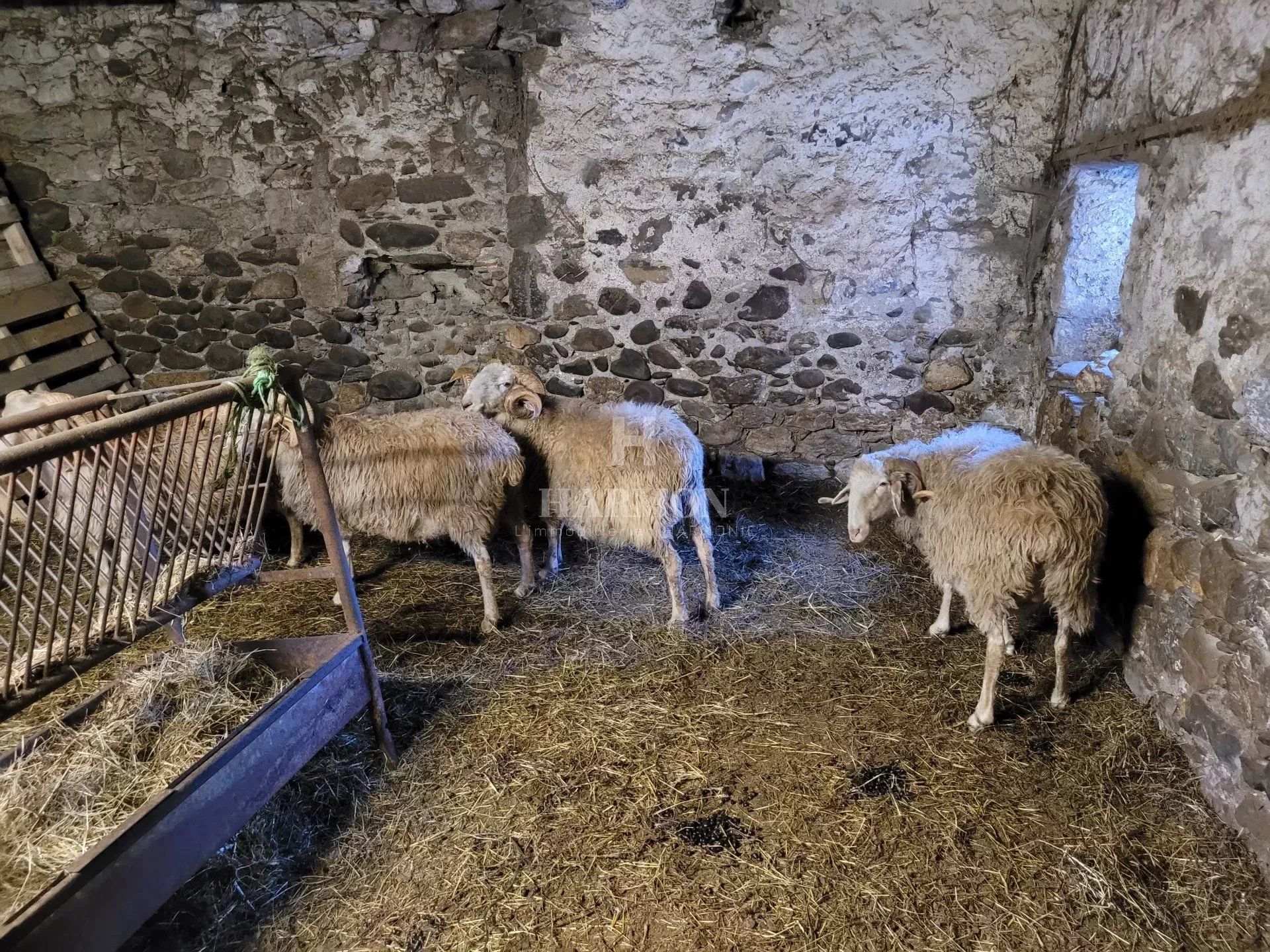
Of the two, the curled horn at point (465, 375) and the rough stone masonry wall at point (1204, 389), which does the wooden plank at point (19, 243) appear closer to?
the curled horn at point (465, 375)

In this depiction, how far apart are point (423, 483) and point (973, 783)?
2.99m

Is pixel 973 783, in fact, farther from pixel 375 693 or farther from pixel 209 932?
pixel 209 932

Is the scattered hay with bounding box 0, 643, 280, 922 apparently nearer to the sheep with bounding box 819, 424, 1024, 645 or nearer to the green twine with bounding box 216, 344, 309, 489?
the green twine with bounding box 216, 344, 309, 489

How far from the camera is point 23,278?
5375 millimetres

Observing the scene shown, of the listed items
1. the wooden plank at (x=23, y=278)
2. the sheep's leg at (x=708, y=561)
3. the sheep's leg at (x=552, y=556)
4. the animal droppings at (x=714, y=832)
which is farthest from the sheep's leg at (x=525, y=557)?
the wooden plank at (x=23, y=278)

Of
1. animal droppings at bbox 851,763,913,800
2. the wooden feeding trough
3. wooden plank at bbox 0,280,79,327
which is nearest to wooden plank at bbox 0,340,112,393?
wooden plank at bbox 0,280,79,327

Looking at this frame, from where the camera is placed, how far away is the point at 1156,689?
10.0 feet

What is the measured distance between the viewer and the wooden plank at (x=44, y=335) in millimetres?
5074

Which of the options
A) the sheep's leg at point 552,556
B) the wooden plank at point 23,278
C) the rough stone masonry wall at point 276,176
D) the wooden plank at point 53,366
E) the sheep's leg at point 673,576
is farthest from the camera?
the wooden plank at point 23,278

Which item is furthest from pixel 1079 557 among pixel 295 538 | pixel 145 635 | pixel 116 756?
pixel 295 538

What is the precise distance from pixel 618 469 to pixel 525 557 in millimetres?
936

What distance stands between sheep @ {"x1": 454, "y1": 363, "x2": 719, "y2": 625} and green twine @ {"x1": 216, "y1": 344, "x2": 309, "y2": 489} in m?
1.75

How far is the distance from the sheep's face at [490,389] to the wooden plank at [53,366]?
11.2 feet

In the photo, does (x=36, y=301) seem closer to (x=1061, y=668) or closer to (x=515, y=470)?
(x=515, y=470)
